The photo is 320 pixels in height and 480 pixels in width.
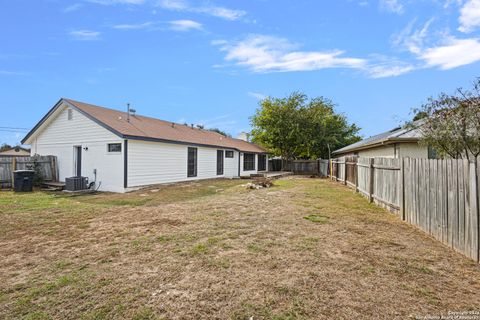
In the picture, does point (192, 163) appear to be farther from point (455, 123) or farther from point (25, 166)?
point (455, 123)

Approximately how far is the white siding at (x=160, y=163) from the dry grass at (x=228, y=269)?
6.44 meters

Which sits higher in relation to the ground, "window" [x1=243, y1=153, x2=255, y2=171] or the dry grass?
"window" [x1=243, y1=153, x2=255, y2=171]

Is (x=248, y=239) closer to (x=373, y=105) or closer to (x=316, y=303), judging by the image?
(x=316, y=303)

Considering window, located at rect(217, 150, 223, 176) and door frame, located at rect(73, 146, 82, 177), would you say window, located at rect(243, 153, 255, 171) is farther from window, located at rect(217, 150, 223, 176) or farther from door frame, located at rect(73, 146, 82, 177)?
door frame, located at rect(73, 146, 82, 177)

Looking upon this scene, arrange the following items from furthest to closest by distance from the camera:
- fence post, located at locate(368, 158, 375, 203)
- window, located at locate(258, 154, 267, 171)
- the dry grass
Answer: window, located at locate(258, 154, 267, 171), fence post, located at locate(368, 158, 375, 203), the dry grass

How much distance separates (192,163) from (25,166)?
8.77 metres

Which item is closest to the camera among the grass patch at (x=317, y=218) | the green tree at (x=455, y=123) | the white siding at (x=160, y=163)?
the grass patch at (x=317, y=218)

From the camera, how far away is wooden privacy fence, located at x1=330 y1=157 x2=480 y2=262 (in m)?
3.90

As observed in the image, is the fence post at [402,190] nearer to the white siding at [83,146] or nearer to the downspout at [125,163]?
the downspout at [125,163]

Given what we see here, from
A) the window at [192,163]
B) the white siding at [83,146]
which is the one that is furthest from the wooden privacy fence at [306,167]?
the white siding at [83,146]

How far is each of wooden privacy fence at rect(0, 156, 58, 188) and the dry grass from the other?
8.96 metres

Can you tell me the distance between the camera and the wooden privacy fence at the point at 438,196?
3899 millimetres

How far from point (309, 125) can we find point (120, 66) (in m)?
18.6

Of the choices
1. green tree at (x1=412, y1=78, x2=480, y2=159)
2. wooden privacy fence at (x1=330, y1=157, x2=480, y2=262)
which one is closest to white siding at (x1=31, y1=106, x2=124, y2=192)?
wooden privacy fence at (x1=330, y1=157, x2=480, y2=262)
